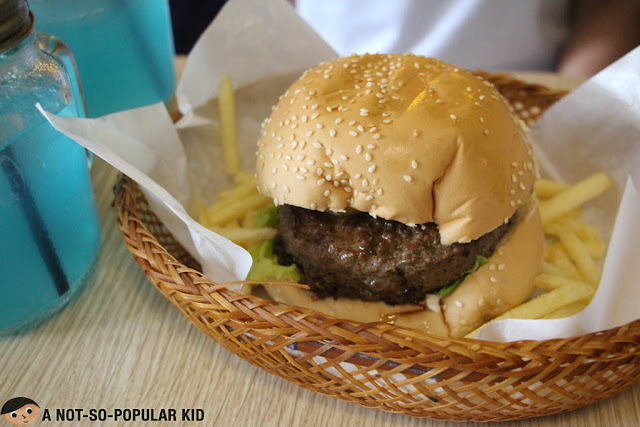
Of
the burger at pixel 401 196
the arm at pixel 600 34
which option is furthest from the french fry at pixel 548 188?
the arm at pixel 600 34

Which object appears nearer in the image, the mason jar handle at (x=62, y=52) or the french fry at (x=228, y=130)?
the mason jar handle at (x=62, y=52)

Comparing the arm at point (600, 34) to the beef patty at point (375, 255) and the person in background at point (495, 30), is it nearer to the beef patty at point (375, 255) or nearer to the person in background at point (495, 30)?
the person in background at point (495, 30)

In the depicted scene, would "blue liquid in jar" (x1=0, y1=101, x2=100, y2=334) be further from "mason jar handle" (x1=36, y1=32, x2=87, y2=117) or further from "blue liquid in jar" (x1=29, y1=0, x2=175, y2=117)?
"blue liquid in jar" (x1=29, y1=0, x2=175, y2=117)

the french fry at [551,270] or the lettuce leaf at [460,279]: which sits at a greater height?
the lettuce leaf at [460,279]

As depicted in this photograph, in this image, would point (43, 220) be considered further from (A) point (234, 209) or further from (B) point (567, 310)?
(B) point (567, 310)

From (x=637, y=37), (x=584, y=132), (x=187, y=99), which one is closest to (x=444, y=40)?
(x=637, y=37)

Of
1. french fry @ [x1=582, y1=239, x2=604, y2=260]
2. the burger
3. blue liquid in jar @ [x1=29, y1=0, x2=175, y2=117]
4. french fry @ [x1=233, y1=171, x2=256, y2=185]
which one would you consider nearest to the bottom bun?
the burger

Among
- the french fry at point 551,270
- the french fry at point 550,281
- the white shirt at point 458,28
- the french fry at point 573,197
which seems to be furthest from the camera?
the white shirt at point 458,28
